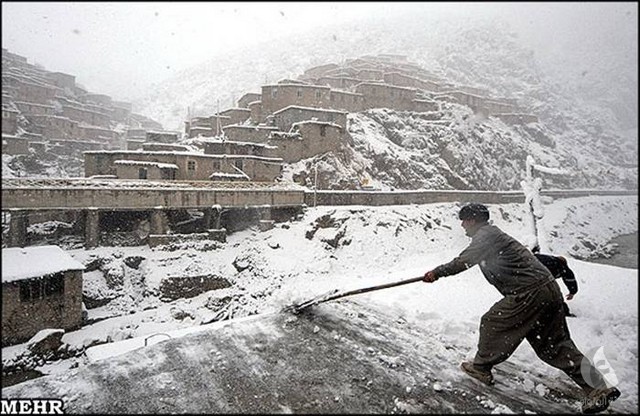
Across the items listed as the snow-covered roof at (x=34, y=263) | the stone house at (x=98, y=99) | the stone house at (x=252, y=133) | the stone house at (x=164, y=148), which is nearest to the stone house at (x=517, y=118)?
the stone house at (x=252, y=133)

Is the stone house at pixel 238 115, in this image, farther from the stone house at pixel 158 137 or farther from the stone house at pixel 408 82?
the stone house at pixel 408 82

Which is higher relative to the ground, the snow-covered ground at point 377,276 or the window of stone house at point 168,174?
the window of stone house at point 168,174

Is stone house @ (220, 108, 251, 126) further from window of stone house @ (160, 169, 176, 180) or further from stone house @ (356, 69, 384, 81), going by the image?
stone house @ (356, 69, 384, 81)

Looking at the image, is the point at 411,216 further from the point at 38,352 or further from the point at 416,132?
the point at 38,352

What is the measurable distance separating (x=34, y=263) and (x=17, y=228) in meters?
3.99

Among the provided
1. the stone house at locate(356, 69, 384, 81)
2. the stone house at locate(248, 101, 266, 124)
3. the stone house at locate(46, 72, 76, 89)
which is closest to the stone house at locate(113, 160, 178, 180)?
the stone house at locate(248, 101, 266, 124)

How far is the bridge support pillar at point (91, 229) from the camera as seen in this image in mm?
15031

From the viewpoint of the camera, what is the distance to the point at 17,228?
13672 millimetres

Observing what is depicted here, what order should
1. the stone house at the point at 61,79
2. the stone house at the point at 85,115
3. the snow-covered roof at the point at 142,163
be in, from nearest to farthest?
the snow-covered roof at the point at 142,163, the stone house at the point at 85,115, the stone house at the point at 61,79

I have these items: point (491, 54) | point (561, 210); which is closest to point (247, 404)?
point (561, 210)

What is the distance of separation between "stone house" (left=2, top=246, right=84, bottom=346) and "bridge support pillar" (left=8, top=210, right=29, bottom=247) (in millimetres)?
2324

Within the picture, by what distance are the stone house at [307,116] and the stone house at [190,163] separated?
585cm

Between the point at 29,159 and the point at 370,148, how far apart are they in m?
23.5

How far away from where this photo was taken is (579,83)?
26406mm
